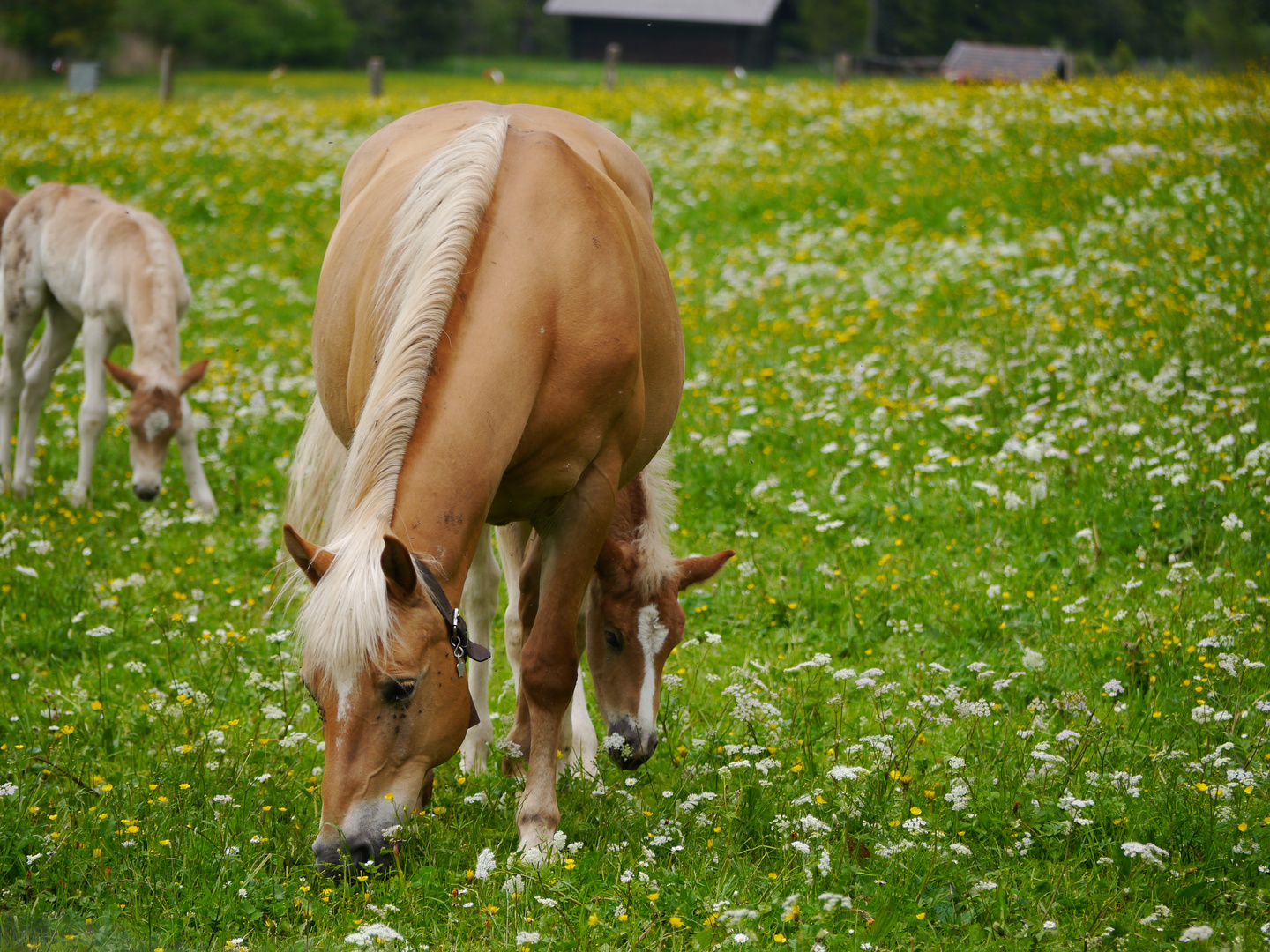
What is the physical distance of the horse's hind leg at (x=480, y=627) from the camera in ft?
14.8

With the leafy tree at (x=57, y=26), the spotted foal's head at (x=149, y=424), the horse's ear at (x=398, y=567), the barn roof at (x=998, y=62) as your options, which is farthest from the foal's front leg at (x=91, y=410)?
the leafy tree at (x=57, y=26)

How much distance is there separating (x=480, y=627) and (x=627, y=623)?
884 millimetres

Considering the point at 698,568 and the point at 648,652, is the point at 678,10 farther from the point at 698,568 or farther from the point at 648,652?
the point at 648,652

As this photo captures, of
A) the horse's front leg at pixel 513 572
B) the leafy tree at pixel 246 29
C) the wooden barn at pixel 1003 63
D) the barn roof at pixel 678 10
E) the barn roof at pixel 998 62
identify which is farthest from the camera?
the barn roof at pixel 678 10

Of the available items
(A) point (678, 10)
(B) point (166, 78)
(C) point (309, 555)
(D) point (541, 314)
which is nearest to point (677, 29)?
(A) point (678, 10)

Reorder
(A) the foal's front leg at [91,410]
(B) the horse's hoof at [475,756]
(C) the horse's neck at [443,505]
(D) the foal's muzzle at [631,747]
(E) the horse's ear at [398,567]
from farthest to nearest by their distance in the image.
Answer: (A) the foal's front leg at [91,410] < (B) the horse's hoof at [475,756] < (D) the foal's muzzle at [631,747] < (C) the horse's neck at [443,505] < (E) the horse's ear at [398,567]

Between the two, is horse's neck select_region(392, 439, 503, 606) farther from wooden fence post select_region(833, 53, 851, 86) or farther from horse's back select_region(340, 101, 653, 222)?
wooden fence post select_region(833, 53, 851, 86)

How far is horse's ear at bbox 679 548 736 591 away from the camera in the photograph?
14.0ft

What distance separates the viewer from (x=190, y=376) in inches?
295

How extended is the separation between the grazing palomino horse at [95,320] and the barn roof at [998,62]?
13018mm

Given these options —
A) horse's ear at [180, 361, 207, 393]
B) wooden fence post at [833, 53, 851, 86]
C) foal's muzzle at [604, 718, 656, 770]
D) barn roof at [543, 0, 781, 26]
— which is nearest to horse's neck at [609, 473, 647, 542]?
foal's muzzle at [604, 718, 656, 770]

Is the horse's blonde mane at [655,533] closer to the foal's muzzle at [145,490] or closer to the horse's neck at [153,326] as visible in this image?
the foal's muzzle at [145,490]

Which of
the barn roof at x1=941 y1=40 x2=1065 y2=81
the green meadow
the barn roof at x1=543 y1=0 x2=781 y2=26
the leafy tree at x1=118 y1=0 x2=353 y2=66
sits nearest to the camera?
the green meadow

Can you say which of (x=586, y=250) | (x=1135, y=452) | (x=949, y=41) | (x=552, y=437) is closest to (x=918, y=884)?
(x=552, y=437)
